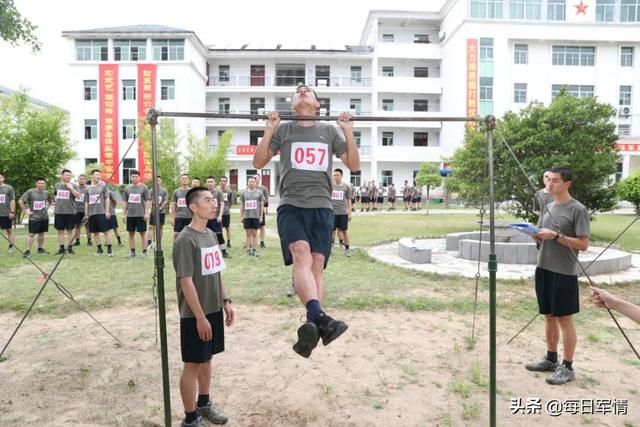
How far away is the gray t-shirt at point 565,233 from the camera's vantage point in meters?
3.98

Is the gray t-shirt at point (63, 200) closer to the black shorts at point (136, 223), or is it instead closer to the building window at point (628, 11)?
the black shorts at point (136, 223)

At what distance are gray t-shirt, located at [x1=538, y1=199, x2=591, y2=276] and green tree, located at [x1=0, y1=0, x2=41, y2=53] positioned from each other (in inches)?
516

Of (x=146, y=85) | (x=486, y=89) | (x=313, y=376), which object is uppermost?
(x=146, y=85)

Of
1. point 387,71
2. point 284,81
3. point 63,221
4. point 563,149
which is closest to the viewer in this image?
point 63,221

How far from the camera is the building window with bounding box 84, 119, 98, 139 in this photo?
33.6 metres

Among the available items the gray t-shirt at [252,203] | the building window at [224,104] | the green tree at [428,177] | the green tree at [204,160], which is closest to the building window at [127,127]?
the building window at [224,104]

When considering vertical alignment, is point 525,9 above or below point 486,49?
above

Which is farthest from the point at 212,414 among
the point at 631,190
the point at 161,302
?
the point at 631,190

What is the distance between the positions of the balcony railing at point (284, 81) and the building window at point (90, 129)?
345 inches

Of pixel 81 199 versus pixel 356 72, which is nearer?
pixel 81 199

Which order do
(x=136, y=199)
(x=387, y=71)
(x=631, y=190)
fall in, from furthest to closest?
(x=387, y=71)
(x=631, y=190)
(x=136, y=199)

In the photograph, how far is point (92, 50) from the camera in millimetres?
33406

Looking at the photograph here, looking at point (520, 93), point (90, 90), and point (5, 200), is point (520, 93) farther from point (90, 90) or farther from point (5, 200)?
point (5, 200)

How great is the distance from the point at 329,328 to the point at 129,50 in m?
34.9
